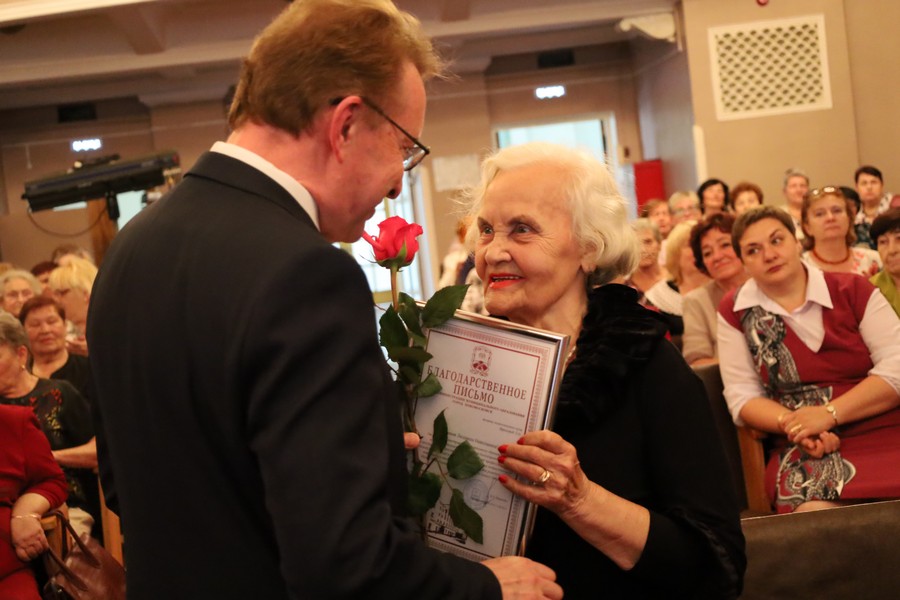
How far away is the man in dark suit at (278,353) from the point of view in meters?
0.98

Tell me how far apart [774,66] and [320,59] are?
393 inches

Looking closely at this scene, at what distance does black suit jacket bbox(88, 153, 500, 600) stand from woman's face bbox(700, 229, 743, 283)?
3.42m

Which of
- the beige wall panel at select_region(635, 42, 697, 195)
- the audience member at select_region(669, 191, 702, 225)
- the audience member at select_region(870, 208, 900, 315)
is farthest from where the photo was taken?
the beige wall panel at select_region(635, 42, 697, 195)

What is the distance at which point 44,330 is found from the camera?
421 centimetres

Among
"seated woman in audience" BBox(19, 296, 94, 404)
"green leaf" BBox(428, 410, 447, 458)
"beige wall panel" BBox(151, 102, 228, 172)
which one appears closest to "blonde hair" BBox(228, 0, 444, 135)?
"green leaf" BBox(428, 410, 447, 458)

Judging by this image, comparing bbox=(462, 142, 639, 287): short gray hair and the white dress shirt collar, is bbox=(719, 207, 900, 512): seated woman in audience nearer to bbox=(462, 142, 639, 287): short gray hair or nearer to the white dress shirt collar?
bbox=(462, 142, 639, 287): short gray hair

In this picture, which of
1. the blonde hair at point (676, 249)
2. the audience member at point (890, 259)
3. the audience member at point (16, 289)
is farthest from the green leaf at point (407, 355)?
the audience member at point (16, 289)

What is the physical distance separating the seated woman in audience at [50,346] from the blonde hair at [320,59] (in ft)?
11.0

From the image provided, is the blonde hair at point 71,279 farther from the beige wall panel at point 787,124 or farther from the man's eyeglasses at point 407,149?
the beige wall panel at point 787,124

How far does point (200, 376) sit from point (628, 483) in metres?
0.81

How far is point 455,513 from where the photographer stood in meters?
1.38

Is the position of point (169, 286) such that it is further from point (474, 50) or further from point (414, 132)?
point (474, 50)

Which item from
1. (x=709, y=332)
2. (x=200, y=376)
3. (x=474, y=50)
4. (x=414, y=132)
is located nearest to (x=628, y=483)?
(x=414, y=132)

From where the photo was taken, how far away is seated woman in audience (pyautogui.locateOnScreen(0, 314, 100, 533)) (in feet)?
11.4
